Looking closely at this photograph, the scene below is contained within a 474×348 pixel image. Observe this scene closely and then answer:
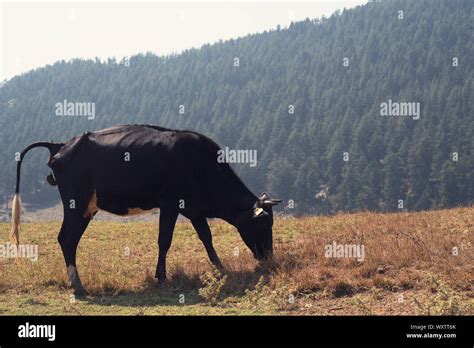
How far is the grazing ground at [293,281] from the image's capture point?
912cm

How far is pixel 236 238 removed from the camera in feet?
59.8

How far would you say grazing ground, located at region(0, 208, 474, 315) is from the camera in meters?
9.12

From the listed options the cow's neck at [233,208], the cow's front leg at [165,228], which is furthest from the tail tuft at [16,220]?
the cow's neck at [233,208]

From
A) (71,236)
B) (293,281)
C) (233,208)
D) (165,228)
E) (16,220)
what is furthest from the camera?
(233,208)

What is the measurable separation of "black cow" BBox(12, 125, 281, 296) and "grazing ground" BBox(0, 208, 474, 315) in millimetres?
721

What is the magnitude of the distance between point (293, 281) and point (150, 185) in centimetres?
401

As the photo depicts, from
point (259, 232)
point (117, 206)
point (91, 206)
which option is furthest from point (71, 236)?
point (259, 232)

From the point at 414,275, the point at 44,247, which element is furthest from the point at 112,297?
the point at 44,247

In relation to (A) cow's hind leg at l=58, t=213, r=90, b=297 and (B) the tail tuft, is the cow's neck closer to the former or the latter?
(A) cow's hind leg at l=58, t=213, r=90, b=297

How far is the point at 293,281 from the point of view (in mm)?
10289

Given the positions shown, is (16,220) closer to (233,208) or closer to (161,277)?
(161,277)

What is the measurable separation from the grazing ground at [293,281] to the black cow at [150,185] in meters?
0.72

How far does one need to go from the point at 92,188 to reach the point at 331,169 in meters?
145

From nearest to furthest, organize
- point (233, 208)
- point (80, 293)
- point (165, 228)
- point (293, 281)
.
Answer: point (293, 281) → point (80, 293) → point (165, 228) → point (233, 208)
